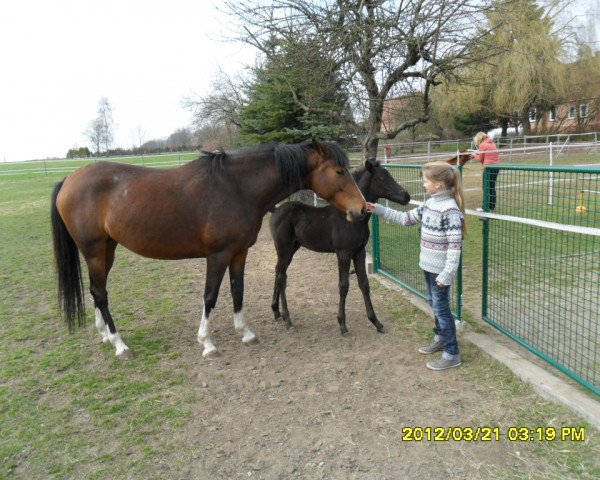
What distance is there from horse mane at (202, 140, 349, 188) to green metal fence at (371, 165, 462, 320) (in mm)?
1727

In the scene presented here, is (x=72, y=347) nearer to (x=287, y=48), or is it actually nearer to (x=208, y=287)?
(x=208, y=287)

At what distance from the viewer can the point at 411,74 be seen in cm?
725

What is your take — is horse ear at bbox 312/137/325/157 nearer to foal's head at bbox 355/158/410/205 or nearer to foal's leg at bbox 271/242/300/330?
foal's head at bbox 355/158/410/205

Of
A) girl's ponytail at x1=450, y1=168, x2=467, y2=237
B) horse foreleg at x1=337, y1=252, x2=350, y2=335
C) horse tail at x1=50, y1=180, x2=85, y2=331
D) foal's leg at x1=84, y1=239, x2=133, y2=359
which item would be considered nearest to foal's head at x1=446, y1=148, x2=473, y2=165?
girl's ponytail at x1=450, y1=168, x2=467, y2=237

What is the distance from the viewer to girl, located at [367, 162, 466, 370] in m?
3.10

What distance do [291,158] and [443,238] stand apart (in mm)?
1507

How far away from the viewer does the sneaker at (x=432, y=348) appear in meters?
3.66

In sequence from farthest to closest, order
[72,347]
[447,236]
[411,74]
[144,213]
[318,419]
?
[411,74] < [72,347] < [144,213] < [447,236] < [318,419]

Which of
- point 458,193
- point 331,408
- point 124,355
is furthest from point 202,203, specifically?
point 458,193

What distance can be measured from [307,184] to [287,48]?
4.16m

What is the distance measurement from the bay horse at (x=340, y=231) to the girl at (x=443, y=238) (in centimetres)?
86

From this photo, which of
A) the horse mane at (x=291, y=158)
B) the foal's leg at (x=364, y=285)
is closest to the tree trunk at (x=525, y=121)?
the foal's leg at (x=364, y=285)

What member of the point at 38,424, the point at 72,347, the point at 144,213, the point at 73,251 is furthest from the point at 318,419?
the point at 73,251
